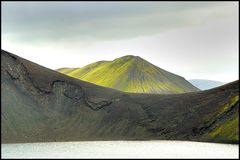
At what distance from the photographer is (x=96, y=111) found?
485ft

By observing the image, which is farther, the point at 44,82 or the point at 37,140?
the point at 44,82

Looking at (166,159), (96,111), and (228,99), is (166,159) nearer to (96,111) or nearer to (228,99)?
(228,99)

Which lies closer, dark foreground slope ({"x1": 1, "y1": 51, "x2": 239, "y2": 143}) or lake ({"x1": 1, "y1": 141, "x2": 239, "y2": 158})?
lake ({"x1": 1, "y1": 141, "x2": 239, "y2": 158})

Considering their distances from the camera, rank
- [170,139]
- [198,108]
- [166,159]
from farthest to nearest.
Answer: [198,108], [170,139], [166,159]

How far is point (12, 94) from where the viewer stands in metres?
134

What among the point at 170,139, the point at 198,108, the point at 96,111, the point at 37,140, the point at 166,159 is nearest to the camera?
the point at 166,159

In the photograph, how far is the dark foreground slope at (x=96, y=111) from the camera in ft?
408

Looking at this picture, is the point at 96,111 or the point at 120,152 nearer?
the point at 120,152

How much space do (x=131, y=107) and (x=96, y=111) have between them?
11.4m

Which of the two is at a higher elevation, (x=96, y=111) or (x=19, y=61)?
(x=19, y=61)

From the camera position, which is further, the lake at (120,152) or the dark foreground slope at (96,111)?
the dark foreground slope at (96,111)

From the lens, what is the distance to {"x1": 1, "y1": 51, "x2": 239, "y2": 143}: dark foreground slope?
124438 millimetres

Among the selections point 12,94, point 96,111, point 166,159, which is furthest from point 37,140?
point 166,159

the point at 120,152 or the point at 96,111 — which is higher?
the point at 96,111
